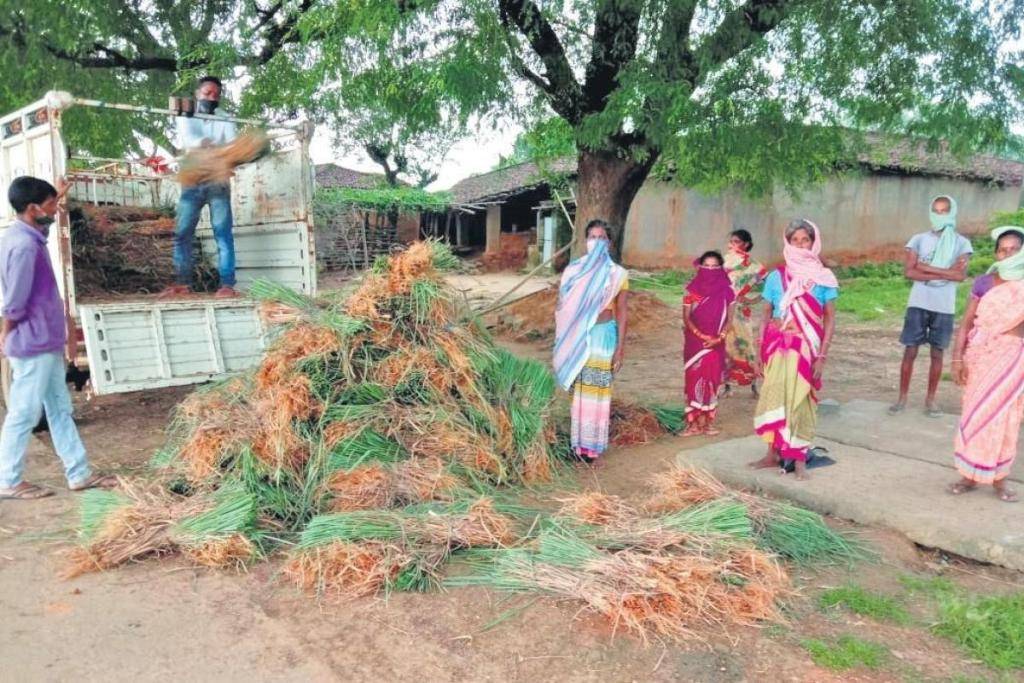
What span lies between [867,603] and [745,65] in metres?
4.39

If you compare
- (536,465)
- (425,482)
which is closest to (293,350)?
(425,482)

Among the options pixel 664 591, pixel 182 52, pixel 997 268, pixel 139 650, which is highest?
pixel 182 52

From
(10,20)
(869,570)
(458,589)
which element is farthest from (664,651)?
(10,20)

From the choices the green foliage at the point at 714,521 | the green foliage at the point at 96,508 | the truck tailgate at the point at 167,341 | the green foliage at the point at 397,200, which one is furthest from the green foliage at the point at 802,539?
the green foliage at the point at 397,200

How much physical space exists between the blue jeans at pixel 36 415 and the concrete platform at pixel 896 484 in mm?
3500

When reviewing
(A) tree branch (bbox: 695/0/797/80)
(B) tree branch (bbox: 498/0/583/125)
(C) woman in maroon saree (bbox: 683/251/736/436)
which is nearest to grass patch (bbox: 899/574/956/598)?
(C) woman in maroon saree (bbox: 683/251/736/436)

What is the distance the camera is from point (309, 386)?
165 inches

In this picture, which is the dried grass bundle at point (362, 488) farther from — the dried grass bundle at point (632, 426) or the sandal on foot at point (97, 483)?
the dried grass bundle at point (632, 426)

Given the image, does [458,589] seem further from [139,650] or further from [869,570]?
[869,570]

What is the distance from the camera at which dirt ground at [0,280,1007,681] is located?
8.40ft

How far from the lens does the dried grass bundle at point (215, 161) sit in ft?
18.3

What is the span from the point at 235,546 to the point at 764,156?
17.6ft

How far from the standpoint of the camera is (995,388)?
370 cm

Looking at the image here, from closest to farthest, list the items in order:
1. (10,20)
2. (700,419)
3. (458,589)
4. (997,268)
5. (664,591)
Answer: (664,591) < (458,589) < (997,268) < (700,419) < (10,20)
